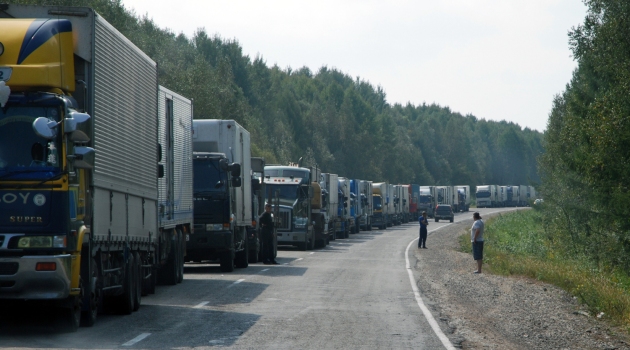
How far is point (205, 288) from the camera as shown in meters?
19.9

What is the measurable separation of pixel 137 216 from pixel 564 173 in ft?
103

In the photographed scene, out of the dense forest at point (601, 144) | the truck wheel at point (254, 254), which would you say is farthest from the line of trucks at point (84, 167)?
the dense forest at point (601, 144)

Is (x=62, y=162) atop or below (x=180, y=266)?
atop

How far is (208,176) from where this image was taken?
951 inches

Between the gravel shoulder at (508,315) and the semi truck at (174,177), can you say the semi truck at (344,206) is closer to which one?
the gravel shoulder at (508,315)

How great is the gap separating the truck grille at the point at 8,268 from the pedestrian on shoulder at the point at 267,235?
18.4m

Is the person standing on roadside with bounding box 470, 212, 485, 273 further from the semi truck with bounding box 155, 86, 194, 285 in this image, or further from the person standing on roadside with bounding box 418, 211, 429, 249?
the person standing on roadside with bounding box 418, 211, 429, 249

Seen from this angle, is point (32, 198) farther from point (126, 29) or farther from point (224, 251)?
point (126, 29)

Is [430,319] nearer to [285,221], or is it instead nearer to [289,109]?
[285,221]

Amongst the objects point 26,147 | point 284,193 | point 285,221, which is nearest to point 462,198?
point 284,193

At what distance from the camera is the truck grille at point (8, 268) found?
11.0 meters

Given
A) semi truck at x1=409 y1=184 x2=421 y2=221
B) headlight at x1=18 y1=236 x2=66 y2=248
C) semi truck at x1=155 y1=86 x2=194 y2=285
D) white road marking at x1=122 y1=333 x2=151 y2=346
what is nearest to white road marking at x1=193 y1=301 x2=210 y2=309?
semi truck at x1=155 y1=86 x2=194 y2=285

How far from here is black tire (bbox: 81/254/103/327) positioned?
39.9 feet

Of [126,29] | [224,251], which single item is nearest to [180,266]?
[224,251]
